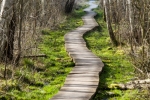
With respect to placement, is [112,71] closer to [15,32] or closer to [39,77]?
[39,77]

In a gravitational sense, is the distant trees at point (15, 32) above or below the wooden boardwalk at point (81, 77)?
above

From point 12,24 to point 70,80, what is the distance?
2.95m

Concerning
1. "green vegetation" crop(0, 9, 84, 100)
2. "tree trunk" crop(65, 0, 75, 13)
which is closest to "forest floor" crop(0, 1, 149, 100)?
"green vegetation" crop(0, 9, 84, 100)

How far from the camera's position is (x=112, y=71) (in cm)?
1252

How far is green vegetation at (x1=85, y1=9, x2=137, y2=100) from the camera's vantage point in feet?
30.7

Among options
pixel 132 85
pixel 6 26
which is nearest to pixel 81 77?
pixel 132 85

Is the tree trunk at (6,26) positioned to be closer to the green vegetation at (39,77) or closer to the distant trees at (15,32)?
the distant trees at (15,32)

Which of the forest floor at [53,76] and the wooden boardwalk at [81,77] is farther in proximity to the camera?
the forest floor at [53,76]

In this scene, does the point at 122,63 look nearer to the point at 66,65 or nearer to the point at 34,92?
the point at 66,65

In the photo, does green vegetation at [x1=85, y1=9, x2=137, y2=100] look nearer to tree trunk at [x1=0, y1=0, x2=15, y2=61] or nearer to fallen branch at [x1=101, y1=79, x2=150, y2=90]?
fallen branch at [x1=101, y1=79, x2=150, y2=90]

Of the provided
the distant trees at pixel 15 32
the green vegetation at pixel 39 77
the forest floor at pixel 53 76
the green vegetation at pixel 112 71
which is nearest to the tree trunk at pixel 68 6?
the distant trees at pixel 15 32

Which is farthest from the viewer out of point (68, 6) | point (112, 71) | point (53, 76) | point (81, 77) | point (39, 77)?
point (68, 6)

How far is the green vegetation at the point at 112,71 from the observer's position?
9371 mm

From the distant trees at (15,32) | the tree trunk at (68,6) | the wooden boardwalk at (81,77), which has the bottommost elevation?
the tree trunk at (68,6)
